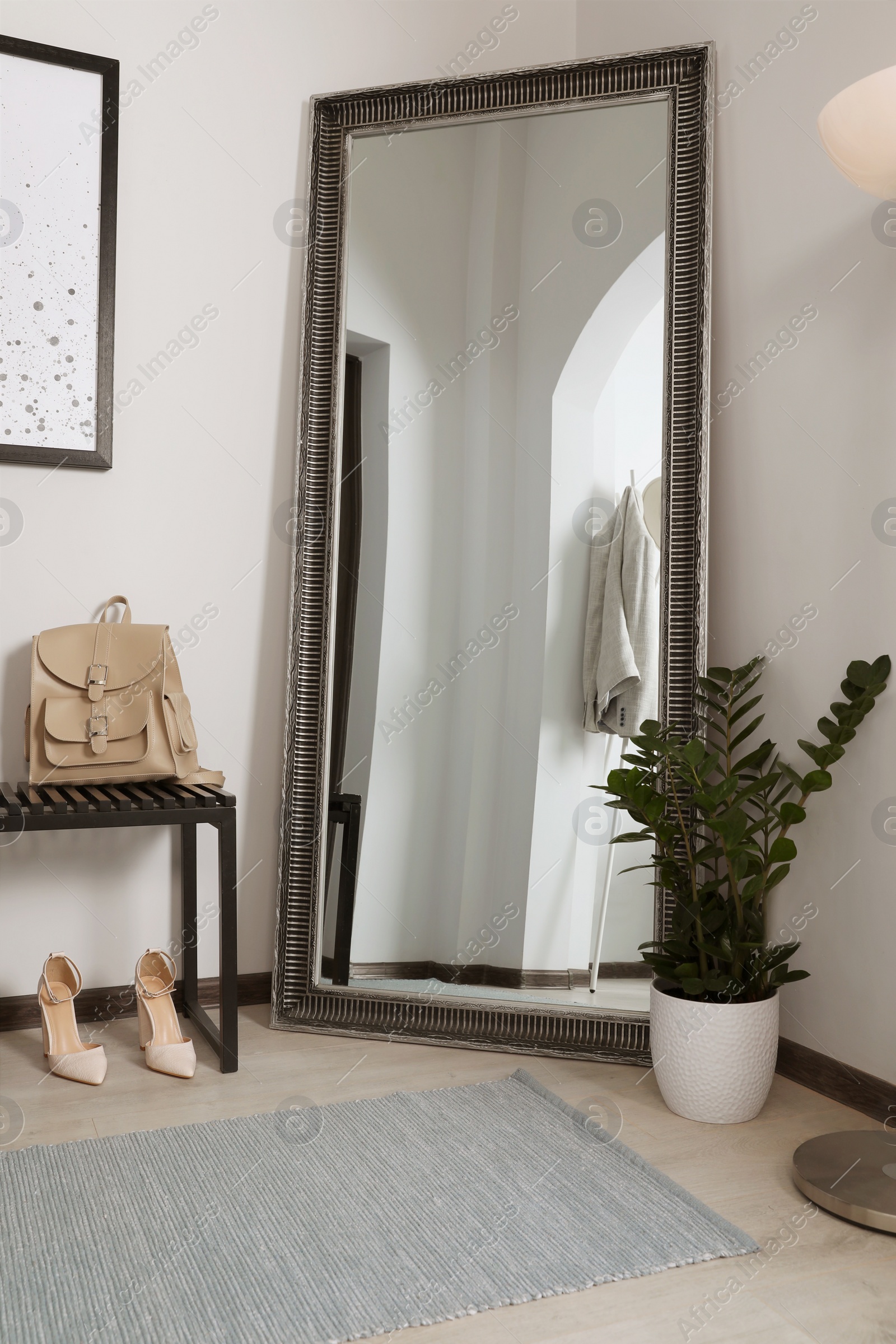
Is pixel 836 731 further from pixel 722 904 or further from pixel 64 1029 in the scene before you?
pixel 64 1029

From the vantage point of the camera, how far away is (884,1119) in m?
1.99

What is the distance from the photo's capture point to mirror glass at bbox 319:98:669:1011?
2.35 m

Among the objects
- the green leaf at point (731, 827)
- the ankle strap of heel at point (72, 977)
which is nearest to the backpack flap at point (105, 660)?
the ankle strap of heel at point (72, 977)

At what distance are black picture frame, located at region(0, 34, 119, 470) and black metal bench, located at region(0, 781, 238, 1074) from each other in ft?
2.35

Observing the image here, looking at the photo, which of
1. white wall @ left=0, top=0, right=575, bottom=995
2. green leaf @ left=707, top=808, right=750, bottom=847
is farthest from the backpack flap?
green leaf @ left=707, top=808, right=750, bottom=847

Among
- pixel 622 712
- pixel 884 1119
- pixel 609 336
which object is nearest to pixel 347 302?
pixel 609 336

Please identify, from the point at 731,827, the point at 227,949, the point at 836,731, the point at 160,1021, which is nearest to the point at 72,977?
the point at 160,1021

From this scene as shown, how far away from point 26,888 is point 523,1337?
58.5 inches

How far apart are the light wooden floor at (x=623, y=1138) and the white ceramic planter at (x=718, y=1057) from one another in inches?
1.3

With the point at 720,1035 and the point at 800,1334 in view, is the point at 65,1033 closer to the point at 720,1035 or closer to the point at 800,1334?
the point at 720,1035

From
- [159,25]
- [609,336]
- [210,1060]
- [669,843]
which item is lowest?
[210,1060]

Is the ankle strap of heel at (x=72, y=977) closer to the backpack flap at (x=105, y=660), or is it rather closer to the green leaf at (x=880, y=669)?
the backpack flap at (x=105, y=660)

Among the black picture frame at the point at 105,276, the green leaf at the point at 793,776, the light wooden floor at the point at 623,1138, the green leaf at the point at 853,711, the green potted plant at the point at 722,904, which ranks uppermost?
the black picture frame at the point at 105,276

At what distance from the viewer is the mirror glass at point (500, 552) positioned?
235cm
